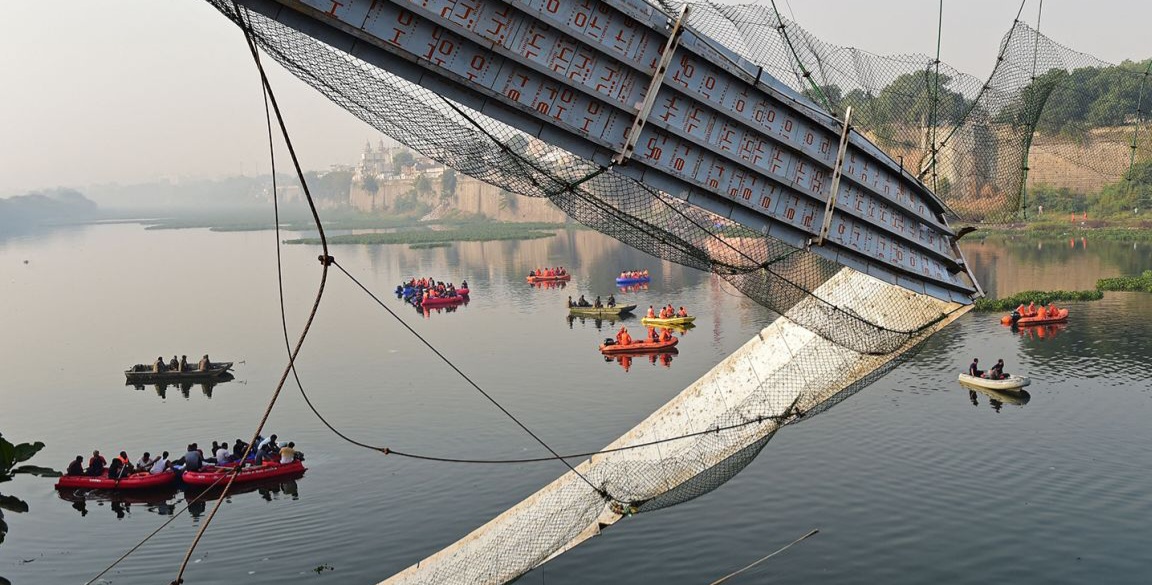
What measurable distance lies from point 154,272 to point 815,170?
10918 centimetres

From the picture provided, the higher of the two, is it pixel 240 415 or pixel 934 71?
pixel 934 71

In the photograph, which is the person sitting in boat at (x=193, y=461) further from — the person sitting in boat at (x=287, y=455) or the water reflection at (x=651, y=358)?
the water reflection at (x=651, y=358)

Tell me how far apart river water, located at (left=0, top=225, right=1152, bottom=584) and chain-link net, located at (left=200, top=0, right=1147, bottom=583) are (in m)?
4.80

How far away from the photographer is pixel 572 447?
3353 cm

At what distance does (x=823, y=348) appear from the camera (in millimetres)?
19438

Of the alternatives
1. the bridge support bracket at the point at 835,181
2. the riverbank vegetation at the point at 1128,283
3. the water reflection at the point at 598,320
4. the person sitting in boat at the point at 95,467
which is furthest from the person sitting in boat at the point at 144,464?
the riverbank vegetation at the point at 1128,283

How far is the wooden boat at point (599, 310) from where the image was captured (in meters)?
62.6

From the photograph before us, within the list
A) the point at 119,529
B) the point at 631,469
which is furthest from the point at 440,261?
the point at 631,469

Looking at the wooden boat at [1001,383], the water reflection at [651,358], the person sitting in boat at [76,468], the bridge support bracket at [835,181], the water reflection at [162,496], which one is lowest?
the water reflection at [162,496]

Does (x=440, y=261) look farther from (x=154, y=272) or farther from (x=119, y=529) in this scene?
(x=119, y=529)

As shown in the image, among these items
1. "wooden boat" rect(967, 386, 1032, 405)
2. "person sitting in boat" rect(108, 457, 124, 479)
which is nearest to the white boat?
"wooden boat" rect(967, 386, 1032, 405)

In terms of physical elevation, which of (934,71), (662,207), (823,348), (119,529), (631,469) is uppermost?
(934,71)

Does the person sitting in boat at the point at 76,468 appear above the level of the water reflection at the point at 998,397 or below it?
below

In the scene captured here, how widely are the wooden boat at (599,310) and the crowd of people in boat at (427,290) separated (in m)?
12.7
